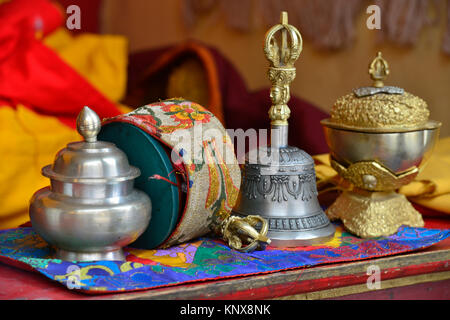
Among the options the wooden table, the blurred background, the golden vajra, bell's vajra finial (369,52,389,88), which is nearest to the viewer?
the wooden table

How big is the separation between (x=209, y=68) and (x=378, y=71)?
106 cm

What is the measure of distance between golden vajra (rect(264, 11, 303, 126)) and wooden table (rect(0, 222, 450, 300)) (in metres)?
0.26

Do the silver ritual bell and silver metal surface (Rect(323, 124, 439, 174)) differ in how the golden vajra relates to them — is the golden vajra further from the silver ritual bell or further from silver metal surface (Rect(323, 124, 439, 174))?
silver metal surface (Rect(323, 124, 439, 174))

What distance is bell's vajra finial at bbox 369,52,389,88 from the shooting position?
3.29ft

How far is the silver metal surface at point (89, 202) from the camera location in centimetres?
73

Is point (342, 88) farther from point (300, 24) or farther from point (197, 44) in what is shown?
point (197, 44)

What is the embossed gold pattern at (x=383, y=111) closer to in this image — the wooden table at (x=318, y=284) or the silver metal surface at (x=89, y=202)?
the wooden table at (x=318, y=284)

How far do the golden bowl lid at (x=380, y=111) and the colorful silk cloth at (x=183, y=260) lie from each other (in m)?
0.19

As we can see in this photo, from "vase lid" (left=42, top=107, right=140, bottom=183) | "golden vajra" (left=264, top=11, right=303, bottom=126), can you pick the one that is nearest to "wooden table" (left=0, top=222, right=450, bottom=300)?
"vase lid" (left=42, top=107, right=140, bottom=183)

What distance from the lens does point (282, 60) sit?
0.91 m

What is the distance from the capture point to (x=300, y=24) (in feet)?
7.40

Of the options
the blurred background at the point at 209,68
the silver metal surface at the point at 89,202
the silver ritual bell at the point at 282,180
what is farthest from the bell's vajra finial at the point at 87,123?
the blurred background at the point at 209,68

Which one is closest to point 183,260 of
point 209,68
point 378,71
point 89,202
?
point 89,202
